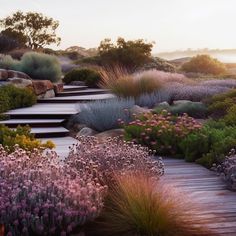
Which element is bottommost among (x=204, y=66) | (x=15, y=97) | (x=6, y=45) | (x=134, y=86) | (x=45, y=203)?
(x=45, y=203)

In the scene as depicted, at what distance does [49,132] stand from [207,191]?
447 cm

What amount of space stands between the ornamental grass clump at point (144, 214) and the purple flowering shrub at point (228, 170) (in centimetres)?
139

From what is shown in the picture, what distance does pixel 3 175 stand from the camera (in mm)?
4230

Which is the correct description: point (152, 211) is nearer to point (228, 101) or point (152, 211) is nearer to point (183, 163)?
point (183, 163)

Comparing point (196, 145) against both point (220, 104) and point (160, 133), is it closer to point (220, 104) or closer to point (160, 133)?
point (160, 133)

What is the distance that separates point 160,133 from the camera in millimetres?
7918

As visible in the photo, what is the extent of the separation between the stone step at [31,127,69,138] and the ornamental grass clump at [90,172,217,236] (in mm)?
5181

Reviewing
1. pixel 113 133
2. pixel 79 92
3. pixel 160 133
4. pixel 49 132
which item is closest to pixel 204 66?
pixel 79 92

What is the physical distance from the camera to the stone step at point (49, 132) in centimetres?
946

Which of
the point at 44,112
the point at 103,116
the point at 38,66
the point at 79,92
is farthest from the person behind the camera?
the point at 38,66

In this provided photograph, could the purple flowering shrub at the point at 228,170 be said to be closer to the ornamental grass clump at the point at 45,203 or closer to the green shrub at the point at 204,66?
the ornamental grass clump at the point at 45,203

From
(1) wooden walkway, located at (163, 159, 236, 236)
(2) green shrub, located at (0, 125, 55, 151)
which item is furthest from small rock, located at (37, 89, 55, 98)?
(1) wooden walkway, located at (163, 159, 236, 236)

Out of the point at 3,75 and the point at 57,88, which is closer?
the point at 3,75

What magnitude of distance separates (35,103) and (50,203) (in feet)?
31.8
